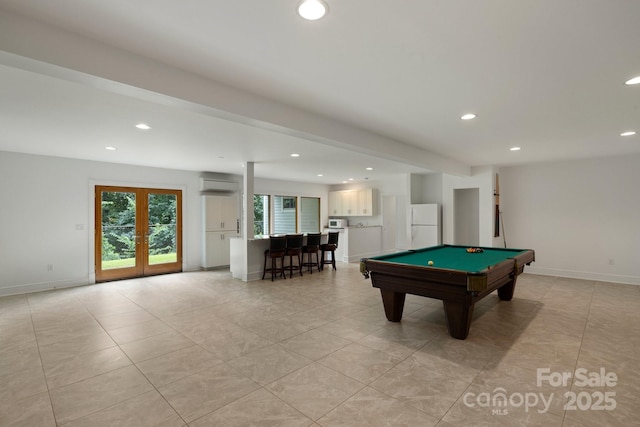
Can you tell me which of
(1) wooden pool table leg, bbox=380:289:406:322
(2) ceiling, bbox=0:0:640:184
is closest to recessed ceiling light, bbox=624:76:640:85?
(2) ceiling, bbox=0:0:640:184

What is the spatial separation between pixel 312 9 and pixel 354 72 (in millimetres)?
814

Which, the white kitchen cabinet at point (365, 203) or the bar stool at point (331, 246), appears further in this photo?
the white kitchen cabinet at point (365, 203)

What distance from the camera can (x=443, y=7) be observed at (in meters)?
1.66

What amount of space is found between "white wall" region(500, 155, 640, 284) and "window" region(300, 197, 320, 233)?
18.7 feet

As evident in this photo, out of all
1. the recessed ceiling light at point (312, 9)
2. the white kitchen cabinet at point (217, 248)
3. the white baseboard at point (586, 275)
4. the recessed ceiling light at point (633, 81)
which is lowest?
the white baseboard at point (586, 275)

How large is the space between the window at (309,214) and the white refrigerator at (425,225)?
3.67 m

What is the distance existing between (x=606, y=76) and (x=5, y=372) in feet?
18.9

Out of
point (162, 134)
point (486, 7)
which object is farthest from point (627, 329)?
point (162, 134)

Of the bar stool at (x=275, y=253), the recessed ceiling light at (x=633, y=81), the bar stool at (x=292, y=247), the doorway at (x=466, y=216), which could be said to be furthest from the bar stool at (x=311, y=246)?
the recessed ceiling light at (x=633, y=81)

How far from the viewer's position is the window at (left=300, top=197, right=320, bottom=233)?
408 inches

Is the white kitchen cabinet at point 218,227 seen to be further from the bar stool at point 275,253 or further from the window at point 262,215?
the bar stool at point 275,253

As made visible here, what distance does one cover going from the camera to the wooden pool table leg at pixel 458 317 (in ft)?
10.9

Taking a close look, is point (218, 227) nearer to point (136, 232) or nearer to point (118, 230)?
point (136, 232)

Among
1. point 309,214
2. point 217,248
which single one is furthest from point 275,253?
point 309,214
